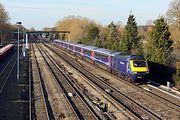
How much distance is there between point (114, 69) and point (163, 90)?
358 inches

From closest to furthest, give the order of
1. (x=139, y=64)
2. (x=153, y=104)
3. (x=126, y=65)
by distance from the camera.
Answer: (x=153, y=104) < (x=139, y=64) < (x=126, y=65)

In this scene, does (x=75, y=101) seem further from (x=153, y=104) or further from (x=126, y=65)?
(x=126, y=65)

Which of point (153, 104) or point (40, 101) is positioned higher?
point (153, 104)

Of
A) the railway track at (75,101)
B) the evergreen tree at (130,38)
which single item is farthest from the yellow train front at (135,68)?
the evergreen tree at (130,38)

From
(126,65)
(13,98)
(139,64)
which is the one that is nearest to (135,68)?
(139,64)

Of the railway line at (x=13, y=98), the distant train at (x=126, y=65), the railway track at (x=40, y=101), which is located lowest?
the railway line at (x=13, y=98)

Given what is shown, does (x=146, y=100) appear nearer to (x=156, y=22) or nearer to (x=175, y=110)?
(x=175, y=110)

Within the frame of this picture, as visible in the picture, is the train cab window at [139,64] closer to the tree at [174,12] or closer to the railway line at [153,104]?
the railway line at [153,104]

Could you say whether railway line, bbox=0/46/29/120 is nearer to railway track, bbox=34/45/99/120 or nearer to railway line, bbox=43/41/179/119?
railway track, bbox=34/45/99/120

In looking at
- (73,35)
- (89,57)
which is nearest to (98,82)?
(89,57)

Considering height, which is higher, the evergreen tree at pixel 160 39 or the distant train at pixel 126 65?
the evergreen tree at pixel 160 39

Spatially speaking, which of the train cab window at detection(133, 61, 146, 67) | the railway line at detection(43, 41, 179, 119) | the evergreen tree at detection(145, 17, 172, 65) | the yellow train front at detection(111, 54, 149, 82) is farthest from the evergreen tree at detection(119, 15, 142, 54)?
the railway line at detection(43, 41, 179, 119)

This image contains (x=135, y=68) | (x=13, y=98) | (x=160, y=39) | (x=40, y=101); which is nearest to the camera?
(x=40, y=101)

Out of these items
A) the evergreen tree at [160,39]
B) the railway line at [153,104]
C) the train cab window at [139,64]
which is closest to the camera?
the railway line at [153,104]
